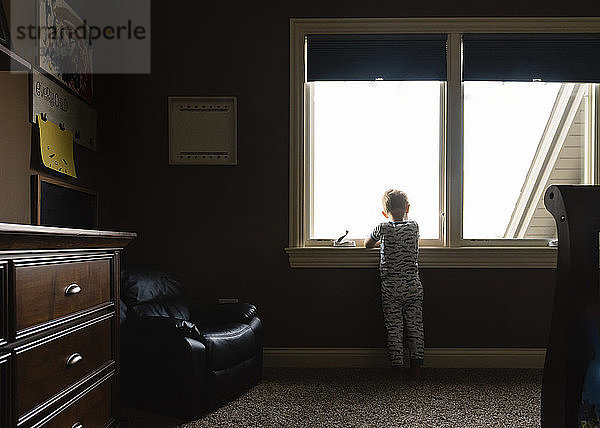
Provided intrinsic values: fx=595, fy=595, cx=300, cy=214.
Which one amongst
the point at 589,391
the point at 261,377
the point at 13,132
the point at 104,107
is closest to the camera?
the point at 589,391

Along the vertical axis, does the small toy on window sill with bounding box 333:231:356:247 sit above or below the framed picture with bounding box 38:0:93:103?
below

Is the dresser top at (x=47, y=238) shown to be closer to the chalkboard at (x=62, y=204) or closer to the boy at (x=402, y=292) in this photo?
the chalkboard at (x=62, y=204)

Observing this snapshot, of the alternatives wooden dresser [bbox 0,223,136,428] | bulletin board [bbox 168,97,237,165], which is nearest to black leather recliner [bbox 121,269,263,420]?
wooden dresser [bbox 0,223,136,428]

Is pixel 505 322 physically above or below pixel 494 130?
below

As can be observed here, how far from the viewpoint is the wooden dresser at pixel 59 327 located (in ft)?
5.09

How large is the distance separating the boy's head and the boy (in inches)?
2.8

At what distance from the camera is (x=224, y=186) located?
13.6 ft

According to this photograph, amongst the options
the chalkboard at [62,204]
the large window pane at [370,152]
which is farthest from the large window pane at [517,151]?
the chalkboard at [62,204]

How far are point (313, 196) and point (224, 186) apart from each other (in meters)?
0.63

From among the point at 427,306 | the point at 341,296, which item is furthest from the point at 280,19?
the point at 427,306

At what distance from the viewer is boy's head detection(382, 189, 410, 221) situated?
3.92 meters

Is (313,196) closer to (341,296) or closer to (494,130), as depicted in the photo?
(341,296)

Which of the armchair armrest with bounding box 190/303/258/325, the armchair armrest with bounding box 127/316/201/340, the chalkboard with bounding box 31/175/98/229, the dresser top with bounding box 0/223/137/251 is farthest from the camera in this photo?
the armchair armrest with bounding box 190/303/258/325

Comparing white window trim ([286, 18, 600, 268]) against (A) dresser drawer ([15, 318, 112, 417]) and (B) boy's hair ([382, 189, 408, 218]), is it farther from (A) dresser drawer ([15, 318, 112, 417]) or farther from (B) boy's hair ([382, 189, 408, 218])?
(A) dresser drawer ([15, 318, 112, 417])
